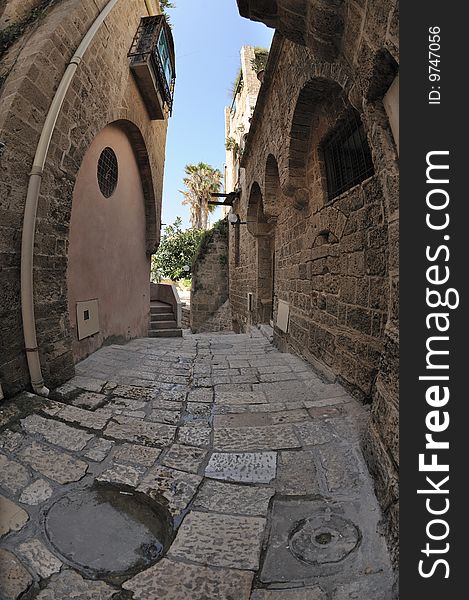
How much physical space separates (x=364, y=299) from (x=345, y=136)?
6.02ft

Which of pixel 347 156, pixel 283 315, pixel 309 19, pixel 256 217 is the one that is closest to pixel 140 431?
pixel 309 19

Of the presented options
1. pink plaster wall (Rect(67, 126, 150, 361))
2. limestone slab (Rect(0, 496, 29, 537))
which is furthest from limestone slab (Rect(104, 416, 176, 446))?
pink plaster wall (Rect(67, 126, 150, 361))

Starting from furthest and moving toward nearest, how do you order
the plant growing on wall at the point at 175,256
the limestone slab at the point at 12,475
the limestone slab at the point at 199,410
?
the plant growing on wall at the point at 175,256 → the limestone slab at the point at 199,410 → the limestone slab at the point at 12,475

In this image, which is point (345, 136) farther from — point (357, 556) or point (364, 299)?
point (357, 556)

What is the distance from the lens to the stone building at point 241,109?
15.7 m

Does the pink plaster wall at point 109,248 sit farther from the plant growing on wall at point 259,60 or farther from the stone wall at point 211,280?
the plant growing on wall at point 259,60

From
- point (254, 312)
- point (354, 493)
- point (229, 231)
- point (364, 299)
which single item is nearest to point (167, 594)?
point (354, 493)

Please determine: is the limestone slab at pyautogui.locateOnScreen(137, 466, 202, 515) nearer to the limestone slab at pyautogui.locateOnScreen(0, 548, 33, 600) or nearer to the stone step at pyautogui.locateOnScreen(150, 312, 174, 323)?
the limestone slab at pyautogui.locateOnScreen(0, 548, 33, 600)

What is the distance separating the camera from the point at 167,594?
103 centimetres

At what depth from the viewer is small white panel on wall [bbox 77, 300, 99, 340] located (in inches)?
148

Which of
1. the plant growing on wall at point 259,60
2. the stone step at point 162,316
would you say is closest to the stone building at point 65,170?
the stone step at point 162,316

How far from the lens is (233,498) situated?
1.48m

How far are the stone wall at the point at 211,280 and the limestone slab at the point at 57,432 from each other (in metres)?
10.4

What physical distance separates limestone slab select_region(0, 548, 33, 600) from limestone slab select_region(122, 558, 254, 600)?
1.16 ft
